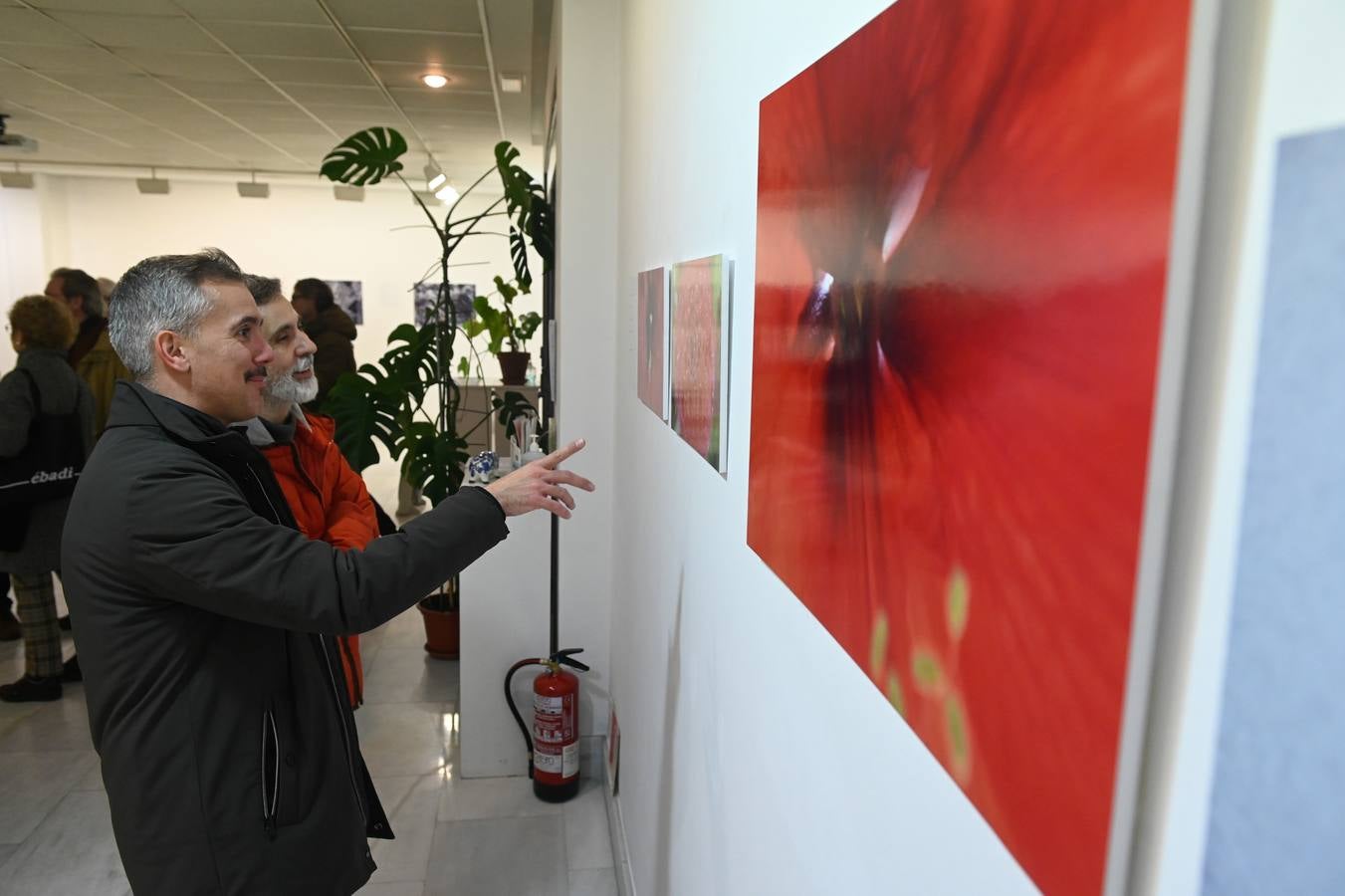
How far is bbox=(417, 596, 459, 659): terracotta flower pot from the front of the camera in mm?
4688

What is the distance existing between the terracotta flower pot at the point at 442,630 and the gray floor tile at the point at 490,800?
1.22 m

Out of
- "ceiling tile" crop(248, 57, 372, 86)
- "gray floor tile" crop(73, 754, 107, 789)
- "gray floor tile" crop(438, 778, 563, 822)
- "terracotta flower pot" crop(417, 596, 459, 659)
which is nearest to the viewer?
"gray floor tile" crop(438, 778, 563, 822)

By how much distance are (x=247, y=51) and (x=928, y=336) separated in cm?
631

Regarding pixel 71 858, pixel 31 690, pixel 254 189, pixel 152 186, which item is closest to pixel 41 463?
pixel 31 690

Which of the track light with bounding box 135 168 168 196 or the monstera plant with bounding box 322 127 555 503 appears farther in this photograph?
the track light with bounding box 135 168 168 196

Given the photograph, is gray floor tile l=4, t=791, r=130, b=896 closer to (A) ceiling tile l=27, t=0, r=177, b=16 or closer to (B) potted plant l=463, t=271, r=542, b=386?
(B) potted plant l=463, t=271, r=542, b=386

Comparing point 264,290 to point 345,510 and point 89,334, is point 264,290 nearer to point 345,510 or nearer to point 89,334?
point 345,510

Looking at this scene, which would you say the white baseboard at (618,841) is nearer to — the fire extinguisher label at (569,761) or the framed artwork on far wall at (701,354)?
the fire extinguisher label at (569,761)

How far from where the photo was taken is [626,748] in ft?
8.95

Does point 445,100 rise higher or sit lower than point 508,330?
Answer: higher

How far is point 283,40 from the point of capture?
5434 mm

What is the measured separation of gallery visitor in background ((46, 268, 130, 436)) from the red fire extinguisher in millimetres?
2881

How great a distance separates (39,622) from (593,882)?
2.84 metres

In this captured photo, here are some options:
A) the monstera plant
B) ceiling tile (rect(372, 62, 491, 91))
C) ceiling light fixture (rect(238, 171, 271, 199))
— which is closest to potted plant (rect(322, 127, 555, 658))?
the monstera plant
